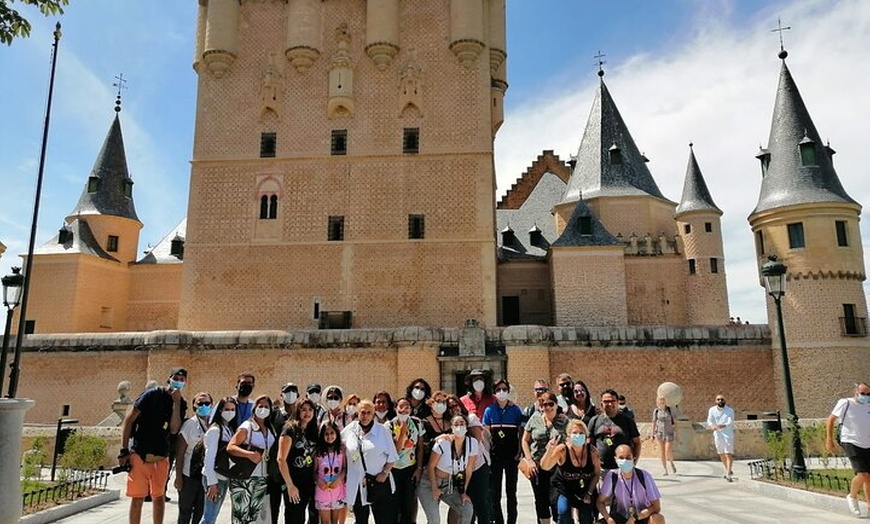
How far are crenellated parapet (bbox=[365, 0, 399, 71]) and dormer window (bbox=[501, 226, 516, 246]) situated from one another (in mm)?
9631

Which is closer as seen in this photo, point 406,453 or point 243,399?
point 406,453

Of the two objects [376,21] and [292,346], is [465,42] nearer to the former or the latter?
[376,21]

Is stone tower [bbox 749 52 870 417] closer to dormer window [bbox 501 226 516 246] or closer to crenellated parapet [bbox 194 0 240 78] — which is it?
dormer window [bbox 501 226 516 246]

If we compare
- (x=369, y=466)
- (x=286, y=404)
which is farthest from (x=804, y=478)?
(x=286, y=404)

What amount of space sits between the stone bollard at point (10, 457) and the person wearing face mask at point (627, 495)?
5716mm

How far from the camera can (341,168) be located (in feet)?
82.4

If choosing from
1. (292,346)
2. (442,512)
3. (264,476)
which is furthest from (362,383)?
(264,476)

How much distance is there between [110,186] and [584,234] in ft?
76.1

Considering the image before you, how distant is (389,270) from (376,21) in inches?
417

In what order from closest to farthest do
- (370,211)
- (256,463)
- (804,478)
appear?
(256,463) → (804,478) → (370,211)

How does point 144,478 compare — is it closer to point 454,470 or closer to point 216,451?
point 216,451

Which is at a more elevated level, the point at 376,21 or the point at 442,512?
the point at 376,21

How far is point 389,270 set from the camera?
24.3m

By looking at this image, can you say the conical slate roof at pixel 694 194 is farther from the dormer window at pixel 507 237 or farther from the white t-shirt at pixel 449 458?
the white t-shirt at pixel 449 458
